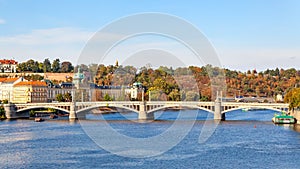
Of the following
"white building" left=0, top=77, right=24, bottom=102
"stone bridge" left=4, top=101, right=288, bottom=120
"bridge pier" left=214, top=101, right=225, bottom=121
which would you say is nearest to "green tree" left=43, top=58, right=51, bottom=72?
"white building" left=0, top=77, right=24, bottom=102

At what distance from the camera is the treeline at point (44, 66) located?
352 ft

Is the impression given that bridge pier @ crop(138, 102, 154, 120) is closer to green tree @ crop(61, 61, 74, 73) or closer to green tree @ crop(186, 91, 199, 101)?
green tree @ crop(186, 91, 199, 101)

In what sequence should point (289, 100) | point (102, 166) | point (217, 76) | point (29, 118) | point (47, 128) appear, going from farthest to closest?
point (217, 76)
point (29, 118)
point (289, 100)
point (47, 128)
point (102, 166)

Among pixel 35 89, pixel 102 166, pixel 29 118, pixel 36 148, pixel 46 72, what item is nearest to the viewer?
pixel 102 166

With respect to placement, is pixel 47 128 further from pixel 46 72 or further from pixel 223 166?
pixel 46 72

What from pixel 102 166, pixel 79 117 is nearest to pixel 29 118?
pixel 79 117

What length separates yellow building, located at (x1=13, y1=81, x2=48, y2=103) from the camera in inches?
2953

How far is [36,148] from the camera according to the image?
1358 inches

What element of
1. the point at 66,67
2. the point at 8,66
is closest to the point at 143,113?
the point at 8,66

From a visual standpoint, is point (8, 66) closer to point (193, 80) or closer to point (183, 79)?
point (183, 79)

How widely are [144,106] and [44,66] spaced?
6045 centimetres

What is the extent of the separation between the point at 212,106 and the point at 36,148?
79.0ft

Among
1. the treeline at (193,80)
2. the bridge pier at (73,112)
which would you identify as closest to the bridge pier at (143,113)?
the bridge pier at (73,112)

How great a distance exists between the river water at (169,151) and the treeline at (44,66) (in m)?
61.8
